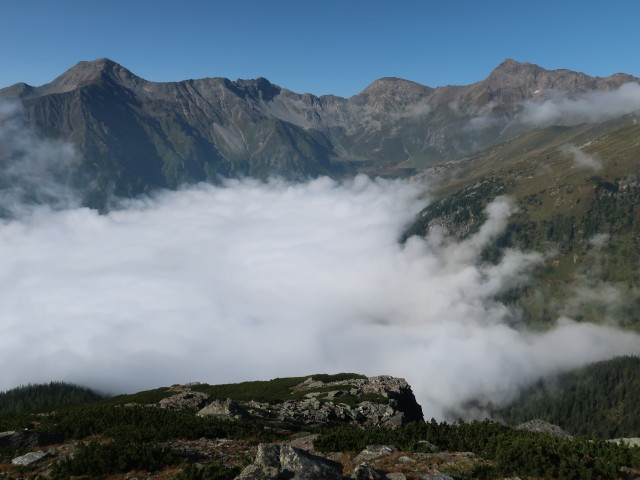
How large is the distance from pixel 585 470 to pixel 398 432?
56.2 ft

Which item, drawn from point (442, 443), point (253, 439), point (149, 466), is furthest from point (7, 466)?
point (442, 443)

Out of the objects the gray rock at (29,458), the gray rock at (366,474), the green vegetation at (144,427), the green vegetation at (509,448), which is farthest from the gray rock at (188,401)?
the gray rock at (366,474)

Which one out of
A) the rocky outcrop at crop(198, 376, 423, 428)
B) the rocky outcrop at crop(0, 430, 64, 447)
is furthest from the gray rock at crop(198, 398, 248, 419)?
the rocky outcrop at crop(0, 430, 64, 447)

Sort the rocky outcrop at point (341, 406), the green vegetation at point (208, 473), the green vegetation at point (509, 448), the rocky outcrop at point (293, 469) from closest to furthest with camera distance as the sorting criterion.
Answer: the rocky outcrop at point (293, 469) < the green vegetation at point (509, 448) < the green vegetation at point (208, 473) < the rocky outcrop at point (341, 406)

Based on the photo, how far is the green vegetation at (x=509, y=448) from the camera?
23234 millimetres

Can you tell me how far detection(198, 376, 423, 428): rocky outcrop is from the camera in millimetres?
57750

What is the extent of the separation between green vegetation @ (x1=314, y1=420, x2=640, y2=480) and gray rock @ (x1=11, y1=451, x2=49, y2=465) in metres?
20.7

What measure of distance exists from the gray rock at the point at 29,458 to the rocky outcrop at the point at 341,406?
867 inches

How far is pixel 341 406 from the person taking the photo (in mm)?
70562

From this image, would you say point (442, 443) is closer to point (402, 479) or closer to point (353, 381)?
point (402, 479)

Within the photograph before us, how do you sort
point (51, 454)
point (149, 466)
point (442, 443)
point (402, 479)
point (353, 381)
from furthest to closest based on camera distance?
point (353, 381), point (442, 443), point (51, 454), point (149, 466), point (402, 479)

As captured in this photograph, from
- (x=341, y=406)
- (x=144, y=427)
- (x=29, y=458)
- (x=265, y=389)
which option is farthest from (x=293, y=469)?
(x=265, y=389)

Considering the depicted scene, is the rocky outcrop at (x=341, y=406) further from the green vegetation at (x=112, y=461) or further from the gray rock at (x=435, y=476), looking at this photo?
the gray rock at (x=435, y=476)

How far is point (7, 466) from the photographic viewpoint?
2867cm
